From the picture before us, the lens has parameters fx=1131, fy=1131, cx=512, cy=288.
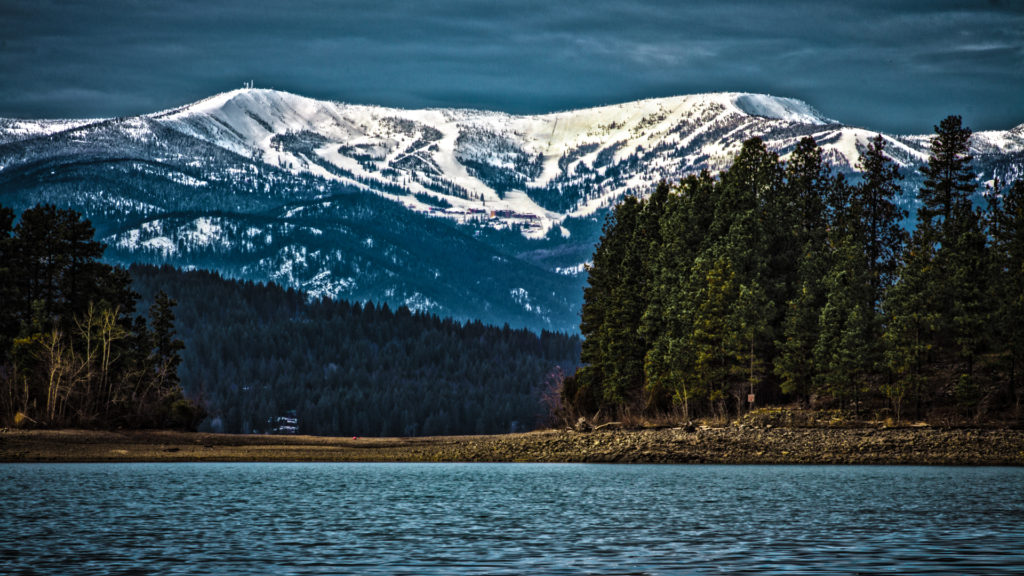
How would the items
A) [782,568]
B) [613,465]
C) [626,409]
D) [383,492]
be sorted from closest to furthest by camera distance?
[782,568] < [383,492] < [613,465] < [626,409]

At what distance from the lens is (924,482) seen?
53.0 metres

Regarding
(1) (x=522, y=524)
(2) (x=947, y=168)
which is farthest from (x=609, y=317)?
(1) (x=522, y=524)

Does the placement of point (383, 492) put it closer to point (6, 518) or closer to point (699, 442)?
point (6, 518)

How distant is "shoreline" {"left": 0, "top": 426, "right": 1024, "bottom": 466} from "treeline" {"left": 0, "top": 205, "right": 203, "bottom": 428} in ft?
11.2

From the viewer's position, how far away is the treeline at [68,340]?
9188cm

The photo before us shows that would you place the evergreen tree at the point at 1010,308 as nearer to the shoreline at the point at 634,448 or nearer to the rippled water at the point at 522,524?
the shoreline at the point at 634,448

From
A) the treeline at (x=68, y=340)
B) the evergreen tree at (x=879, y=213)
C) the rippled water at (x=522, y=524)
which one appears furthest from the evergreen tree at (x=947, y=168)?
the treeline at (x=68, y=340)

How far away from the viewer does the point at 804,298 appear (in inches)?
3376

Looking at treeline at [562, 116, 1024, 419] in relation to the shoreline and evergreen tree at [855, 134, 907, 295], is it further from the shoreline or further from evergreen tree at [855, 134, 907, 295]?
the shoreline

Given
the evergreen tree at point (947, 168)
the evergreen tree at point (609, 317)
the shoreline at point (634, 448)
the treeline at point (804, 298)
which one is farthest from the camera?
the evergreen tree at point (947, 168)

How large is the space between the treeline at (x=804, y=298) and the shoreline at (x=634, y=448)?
5.74m

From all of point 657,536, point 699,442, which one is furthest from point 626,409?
point 657,536

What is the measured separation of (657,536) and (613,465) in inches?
1796

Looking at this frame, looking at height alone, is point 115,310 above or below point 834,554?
above
